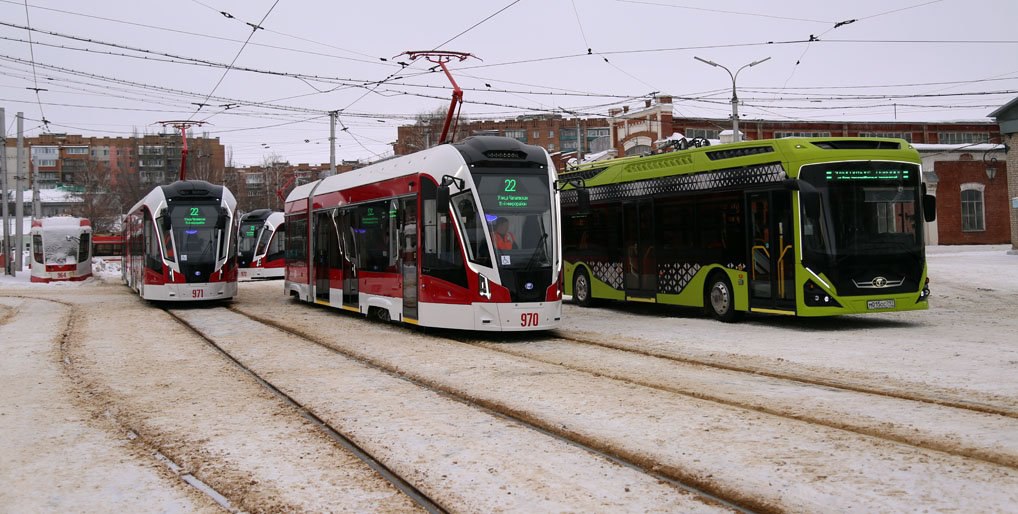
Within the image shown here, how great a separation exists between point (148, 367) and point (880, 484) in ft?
30.7

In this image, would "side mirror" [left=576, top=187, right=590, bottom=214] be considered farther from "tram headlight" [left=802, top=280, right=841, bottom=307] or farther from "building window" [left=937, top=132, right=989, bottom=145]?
"building window" [left=937, top=132, right=989, bottom=145]

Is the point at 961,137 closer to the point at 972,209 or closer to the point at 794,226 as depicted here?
the point at 972,209

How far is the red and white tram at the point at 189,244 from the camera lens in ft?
72.5

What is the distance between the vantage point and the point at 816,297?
14656mm

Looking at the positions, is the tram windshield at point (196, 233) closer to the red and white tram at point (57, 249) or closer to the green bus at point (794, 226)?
the green bus at point (794, 226)

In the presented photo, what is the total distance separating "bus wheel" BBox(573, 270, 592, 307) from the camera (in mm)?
21266

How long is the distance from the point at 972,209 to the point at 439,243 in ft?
124

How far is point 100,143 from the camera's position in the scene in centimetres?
14988

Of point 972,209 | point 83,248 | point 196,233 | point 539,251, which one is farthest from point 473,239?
point 972,209

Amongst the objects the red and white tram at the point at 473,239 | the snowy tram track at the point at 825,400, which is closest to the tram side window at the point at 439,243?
the red and white tram at the point at 473,239

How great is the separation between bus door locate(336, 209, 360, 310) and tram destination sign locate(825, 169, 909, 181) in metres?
9.23

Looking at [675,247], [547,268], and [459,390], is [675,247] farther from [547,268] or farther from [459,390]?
[459,390]

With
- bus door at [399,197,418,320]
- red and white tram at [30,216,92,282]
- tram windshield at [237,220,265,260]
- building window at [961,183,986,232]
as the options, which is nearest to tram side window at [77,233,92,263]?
red and white tram at [30,216,92,282]

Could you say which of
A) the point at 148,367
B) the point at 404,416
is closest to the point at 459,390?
the point at 404,416
